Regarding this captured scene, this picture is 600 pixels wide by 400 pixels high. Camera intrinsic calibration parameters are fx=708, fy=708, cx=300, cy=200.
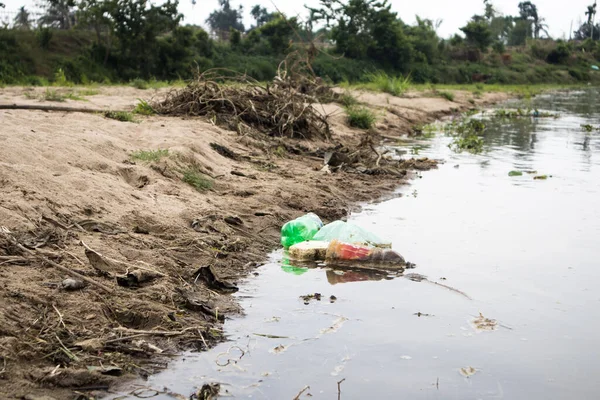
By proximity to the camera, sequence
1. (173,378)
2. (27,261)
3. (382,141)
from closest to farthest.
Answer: (173,378) → (27,261) → (382,141)

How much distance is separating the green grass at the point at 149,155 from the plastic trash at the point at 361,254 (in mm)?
2192

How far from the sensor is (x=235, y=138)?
8750 mm

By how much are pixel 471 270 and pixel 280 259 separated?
132 centimetres

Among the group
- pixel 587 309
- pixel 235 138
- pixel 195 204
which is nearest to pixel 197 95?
pixel 235 138

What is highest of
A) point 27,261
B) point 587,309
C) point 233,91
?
point 233,91

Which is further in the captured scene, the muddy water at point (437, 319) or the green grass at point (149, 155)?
the green grass at point (149, 155)

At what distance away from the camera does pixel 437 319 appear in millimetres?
3914

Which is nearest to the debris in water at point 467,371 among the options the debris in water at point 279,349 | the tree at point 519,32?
the debris in water at point 279,349

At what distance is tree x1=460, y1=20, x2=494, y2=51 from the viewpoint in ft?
159

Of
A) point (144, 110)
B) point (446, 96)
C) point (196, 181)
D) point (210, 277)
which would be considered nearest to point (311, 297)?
point (210, 277)

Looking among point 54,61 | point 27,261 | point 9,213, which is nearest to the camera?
point 27,261

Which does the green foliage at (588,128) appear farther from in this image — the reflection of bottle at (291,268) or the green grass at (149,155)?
the reflection of bottle at (291,268)

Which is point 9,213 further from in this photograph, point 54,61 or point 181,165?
point 54,61

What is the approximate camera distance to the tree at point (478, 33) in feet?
159
